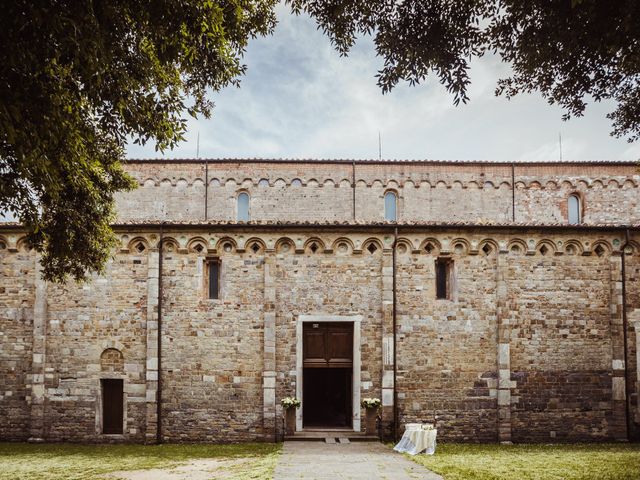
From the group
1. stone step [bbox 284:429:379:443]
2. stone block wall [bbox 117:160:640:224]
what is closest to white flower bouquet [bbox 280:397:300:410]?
stone step [bbox 284:429:379:443]

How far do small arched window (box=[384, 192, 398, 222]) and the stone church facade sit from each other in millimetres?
6444

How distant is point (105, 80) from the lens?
675 cm

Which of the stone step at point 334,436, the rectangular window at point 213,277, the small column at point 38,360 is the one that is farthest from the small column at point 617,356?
the small column at point 38,360

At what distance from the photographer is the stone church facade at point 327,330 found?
41.7 ft

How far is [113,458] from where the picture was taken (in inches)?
426

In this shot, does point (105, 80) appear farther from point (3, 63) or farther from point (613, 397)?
point (613, 397)

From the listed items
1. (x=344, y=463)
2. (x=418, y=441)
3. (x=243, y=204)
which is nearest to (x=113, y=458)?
(x=344, y=463)

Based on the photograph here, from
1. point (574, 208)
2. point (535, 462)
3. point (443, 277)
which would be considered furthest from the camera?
point (574, 208)

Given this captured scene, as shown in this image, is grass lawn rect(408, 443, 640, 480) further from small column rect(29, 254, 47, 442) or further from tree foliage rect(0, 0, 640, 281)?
small column rect(29, 254, 47, 442)

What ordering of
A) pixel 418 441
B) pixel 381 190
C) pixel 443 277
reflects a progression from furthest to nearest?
pixel 381 190 → pixel 443 277 → pixel 418 441

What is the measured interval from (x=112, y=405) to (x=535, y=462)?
1033 centimetres

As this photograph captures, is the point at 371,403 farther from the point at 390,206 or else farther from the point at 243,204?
the point at 243,204

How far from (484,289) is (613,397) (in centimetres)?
431

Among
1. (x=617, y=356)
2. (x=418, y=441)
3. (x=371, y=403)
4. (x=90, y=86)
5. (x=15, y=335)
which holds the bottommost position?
(x=418, y=441)
